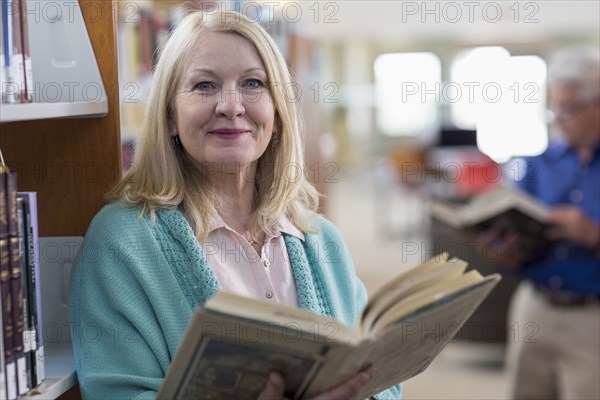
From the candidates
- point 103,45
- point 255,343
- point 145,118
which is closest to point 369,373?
point 255,343

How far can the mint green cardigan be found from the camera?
1390 millimetres

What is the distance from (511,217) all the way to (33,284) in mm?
2029

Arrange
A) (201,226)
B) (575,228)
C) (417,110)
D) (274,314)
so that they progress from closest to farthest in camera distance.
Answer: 1. (274,314)
2. (201,226)
3. (575,228)
4. (417,110)

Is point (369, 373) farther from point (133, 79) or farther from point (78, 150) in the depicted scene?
point (133, 79)

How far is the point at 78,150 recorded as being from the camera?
1613 mm

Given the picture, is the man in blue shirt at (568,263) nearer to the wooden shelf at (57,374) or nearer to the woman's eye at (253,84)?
the woman's eye at (253,84)

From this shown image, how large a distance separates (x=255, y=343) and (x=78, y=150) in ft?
2.11

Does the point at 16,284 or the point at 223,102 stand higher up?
the point at 223,102

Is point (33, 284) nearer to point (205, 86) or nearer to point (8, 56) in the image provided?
point (8, 56)

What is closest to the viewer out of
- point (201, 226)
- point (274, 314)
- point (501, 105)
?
point (274, 314)

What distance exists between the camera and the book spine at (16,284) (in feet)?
3.96

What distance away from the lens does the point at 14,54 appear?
4.21 ft

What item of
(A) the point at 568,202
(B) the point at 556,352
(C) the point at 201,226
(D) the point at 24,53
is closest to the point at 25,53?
(D) the point at 24,53

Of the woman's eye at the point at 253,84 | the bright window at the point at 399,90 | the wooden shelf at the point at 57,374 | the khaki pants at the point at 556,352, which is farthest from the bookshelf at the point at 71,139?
the bright window at the point at 399,90
